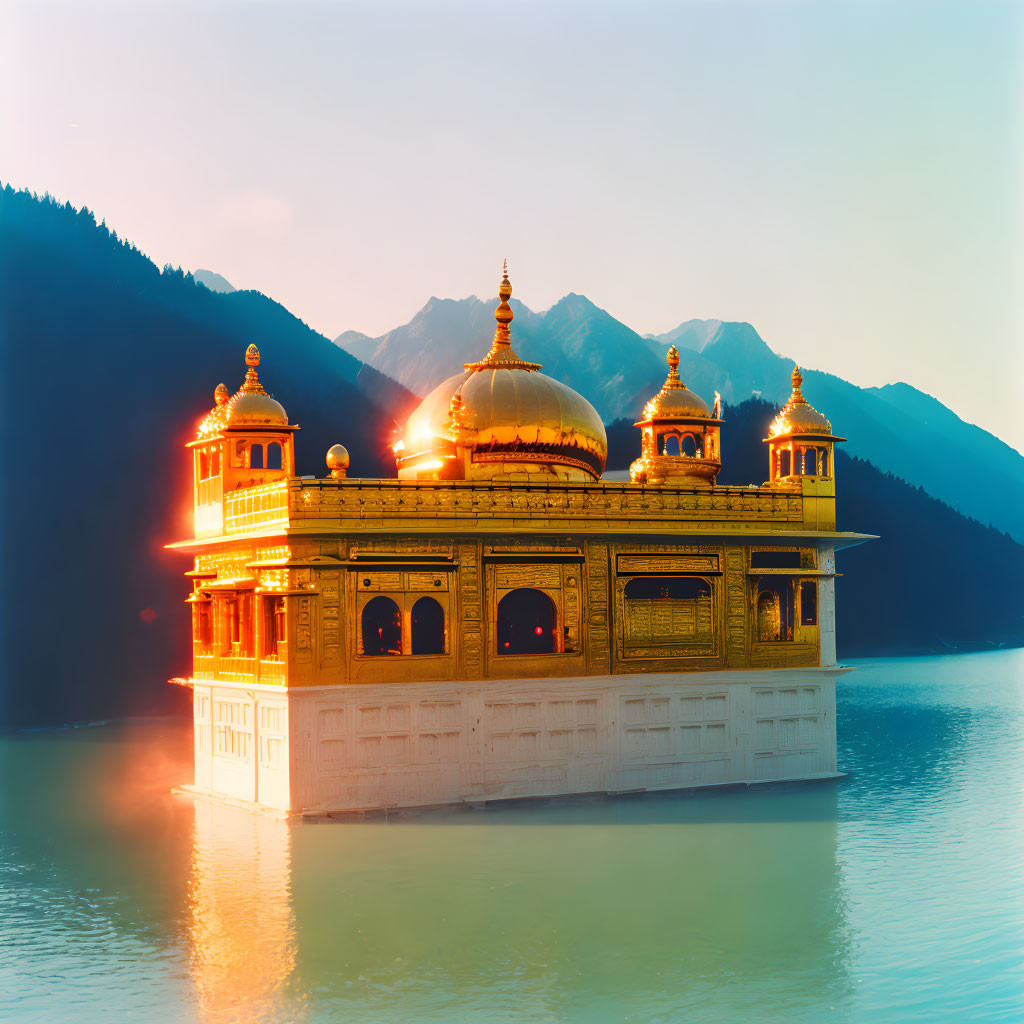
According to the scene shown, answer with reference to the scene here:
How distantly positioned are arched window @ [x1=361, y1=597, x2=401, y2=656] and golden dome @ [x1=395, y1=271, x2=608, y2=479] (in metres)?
2.39

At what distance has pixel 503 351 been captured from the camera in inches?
877

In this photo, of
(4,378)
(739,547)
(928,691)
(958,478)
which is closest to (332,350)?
(4,378)

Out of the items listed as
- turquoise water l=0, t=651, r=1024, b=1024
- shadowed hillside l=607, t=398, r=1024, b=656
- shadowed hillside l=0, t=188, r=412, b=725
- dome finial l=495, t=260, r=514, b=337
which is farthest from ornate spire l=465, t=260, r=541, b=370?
shadowed hillside l=607, t=398, r=1024, b=656

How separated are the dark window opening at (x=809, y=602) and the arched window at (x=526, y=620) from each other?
386cm

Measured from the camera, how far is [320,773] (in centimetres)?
1670

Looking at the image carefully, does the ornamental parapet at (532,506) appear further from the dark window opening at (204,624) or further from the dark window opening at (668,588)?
the dark window opening at (204,624)

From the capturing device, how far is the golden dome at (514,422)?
68.3 ft

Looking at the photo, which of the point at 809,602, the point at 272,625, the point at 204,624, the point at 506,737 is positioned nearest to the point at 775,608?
the point at 809,602

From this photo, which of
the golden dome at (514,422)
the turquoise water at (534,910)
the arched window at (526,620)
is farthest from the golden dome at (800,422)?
the turquoise water at (534,910)

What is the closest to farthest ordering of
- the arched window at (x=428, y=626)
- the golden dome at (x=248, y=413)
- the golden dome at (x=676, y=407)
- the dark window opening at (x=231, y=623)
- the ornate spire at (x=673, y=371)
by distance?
the arched window at (x=428, y=626) → the dark window opening at (x=231, y=623) → the golden dome at (x=248, y=413) → the golden dome at (x=676, y=407) → the ornate spire at (x=673, y=371)

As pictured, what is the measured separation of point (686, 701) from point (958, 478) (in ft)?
344

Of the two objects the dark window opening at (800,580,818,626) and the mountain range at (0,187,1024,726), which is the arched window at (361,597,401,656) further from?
the mountain range at (0,187,1024,726)

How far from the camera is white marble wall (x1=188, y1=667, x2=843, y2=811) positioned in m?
16.8

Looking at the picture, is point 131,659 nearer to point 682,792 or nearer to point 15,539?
point 15,539
